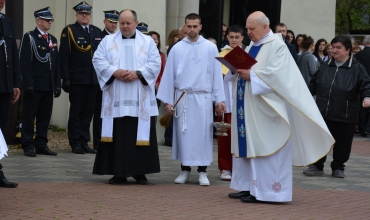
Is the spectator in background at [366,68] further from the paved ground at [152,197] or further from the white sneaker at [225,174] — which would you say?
the white sneaker at [225,174]

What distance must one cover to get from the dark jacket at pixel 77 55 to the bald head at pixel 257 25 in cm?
436

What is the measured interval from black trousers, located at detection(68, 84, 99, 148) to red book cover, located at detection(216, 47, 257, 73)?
441 centimetres

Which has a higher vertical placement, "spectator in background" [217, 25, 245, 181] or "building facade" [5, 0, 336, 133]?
"building facade" [5, 0, 336, 133]

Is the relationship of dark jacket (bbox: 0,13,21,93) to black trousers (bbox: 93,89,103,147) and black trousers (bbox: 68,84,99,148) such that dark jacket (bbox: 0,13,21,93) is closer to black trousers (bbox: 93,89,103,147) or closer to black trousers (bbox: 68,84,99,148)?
black trousers (bbox: 68,84,99,148)

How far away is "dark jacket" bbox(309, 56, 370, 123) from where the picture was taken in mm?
10758

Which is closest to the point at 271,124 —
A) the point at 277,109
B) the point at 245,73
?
the point at 277,109

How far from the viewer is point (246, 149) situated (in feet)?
27.9

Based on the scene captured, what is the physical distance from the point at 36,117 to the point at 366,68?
8047 mm

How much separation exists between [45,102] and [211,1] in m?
4.71

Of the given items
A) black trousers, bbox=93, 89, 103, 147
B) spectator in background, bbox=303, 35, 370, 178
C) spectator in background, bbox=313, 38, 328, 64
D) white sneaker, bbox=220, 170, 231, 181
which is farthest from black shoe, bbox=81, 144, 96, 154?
spectator in background, bbox=313, 38, 328, 64

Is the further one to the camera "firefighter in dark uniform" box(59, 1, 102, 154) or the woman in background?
the woman in background

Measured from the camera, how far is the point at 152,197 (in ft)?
28.0

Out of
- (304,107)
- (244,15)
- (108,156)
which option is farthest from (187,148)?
(244,15)

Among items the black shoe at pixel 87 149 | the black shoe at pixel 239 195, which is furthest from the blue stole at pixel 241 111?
the black shoe at pixel 87 149
